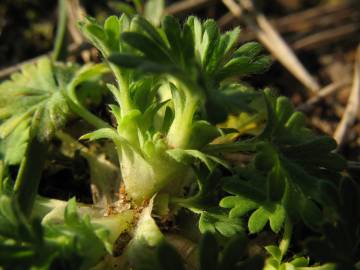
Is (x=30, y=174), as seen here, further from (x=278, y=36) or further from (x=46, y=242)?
(x=278, y=36)

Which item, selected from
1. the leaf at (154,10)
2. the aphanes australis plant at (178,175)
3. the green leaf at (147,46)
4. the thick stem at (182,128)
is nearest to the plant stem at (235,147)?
the aphanes australis plant at (178,175)

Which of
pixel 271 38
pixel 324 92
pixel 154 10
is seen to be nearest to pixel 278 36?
pixel 271 38

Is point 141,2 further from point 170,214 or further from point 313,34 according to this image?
point 170,214

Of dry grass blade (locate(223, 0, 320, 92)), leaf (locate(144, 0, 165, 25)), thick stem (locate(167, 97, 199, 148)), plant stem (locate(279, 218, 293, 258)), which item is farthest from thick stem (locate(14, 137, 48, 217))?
dry grass blade (locate(223, 0, 320, 92))

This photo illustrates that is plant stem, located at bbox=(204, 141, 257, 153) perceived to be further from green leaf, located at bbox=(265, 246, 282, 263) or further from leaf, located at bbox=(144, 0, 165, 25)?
leaf, located at bbox=(144, 0, 165, 25)

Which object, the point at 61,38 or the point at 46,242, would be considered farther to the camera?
the point at 61,38

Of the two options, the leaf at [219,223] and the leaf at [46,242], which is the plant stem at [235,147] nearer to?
the leaf at [219,223]

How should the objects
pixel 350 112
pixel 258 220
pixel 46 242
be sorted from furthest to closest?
pixel 350 112
pixel 258 220
pixel 46 242
